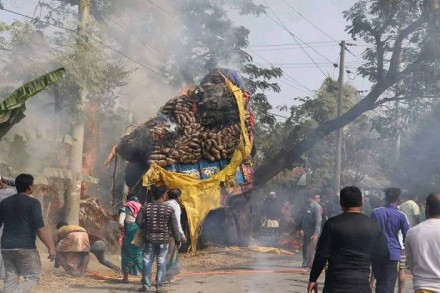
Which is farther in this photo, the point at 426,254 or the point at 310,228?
the point at 310,228

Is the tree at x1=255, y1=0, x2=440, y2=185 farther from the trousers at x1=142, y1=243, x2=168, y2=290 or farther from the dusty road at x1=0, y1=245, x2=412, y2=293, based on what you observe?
the trousers at x1=142, y1=243, x2=168, y2=290

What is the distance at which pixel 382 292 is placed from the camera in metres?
8.15

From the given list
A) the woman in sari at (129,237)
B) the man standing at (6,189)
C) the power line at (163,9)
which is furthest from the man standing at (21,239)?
the power line at (163,9)

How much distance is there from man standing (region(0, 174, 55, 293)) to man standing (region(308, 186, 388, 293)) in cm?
347

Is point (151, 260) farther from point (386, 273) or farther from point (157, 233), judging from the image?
point (386, 273)

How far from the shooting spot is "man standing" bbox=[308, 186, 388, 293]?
17.6 ft

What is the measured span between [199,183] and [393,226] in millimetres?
7337

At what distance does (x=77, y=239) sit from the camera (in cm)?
1125

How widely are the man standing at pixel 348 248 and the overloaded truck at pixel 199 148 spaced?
30.9ft

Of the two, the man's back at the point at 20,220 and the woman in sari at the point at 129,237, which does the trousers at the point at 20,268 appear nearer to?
the man's back at the point at 20,220

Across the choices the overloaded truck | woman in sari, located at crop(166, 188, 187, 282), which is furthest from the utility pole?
woman in sari, located at crop(166, 188, 187, 282)

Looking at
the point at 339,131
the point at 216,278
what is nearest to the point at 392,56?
the point at 339,131

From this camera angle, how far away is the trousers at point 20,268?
290 inches

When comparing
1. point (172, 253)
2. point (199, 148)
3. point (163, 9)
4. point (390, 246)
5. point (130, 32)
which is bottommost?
point (172, 253)
